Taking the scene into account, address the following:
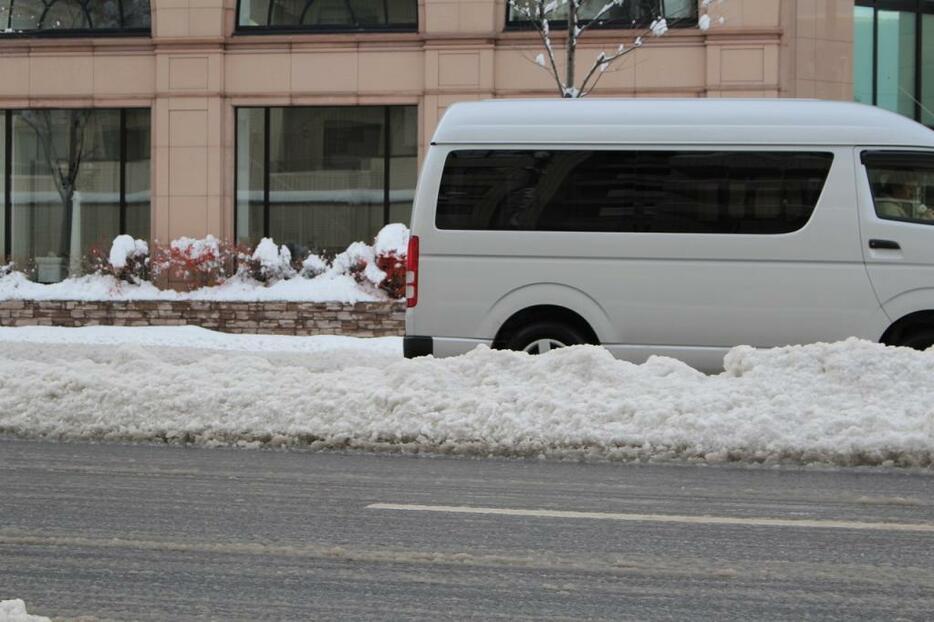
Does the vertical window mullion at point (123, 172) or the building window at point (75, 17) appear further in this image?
the vertical window mullion at point (123, 172)

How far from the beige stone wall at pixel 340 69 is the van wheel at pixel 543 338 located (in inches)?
464

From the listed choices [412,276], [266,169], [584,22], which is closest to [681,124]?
[412,276]

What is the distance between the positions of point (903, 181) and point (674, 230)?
6.60ft

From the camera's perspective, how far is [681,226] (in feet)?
33.5

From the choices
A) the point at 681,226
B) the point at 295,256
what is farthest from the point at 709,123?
the point at 295,256

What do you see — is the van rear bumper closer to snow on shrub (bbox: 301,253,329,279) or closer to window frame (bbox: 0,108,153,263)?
snow on shrub (bbox: 301,253,329,279)

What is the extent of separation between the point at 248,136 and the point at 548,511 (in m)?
18.4

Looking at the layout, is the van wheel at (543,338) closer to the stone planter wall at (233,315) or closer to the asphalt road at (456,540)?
the asphalt road at (456,540)

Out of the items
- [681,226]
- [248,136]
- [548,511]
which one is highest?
[248,136]

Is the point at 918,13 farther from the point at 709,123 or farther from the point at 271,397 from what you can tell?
the point at 271,397

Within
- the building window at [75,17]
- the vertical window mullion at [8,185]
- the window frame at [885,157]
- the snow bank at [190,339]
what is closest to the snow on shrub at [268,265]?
the snow bank at [190,339]

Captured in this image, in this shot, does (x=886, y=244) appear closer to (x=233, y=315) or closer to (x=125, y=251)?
(x=233, y=315)

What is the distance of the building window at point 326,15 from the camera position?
22328mm

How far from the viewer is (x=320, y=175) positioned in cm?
2292
